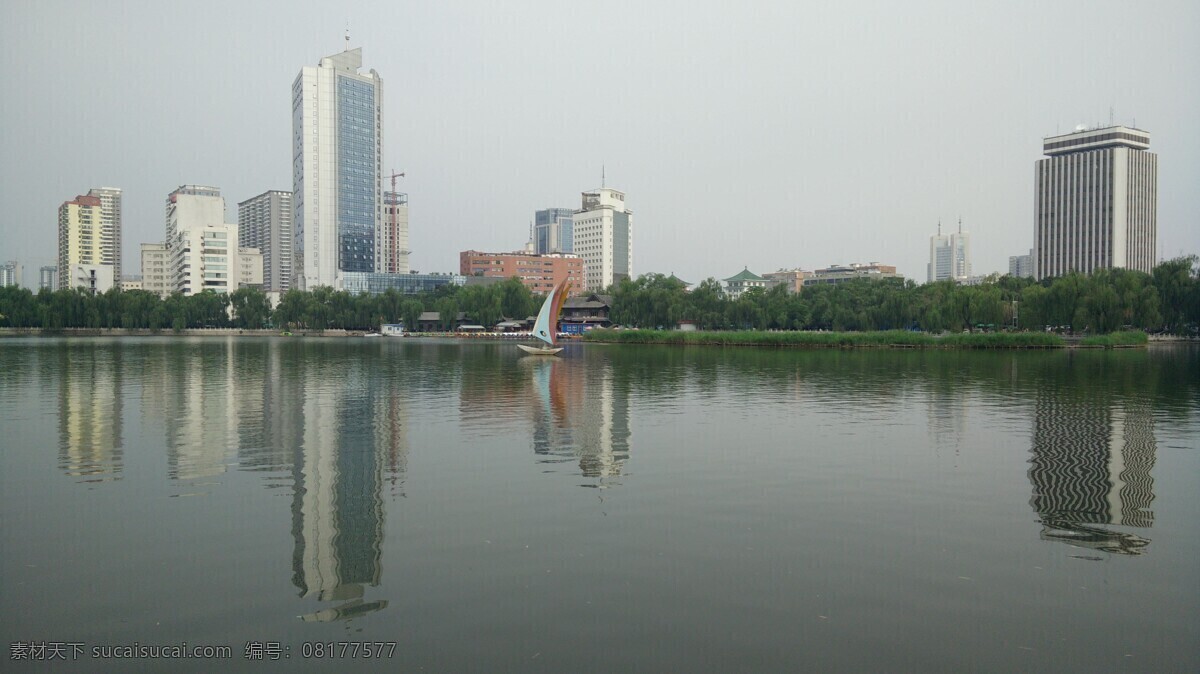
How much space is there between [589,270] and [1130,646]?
19432cm

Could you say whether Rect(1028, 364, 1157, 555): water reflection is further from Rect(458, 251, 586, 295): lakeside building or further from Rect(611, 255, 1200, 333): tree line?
Rect(458, 251, 586, 295): lakeside building

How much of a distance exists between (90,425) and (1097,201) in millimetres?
176920

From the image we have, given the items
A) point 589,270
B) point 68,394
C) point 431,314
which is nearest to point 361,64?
point 589,270

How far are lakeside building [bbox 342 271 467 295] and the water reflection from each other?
144m

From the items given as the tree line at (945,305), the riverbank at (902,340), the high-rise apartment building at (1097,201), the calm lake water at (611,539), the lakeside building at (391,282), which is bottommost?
the calm lake water at (611,539)

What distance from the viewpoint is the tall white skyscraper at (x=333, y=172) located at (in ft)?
548

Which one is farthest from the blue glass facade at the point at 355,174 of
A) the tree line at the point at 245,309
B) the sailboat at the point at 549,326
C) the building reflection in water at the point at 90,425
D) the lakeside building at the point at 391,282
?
the building reflection in water at the point at 90,425

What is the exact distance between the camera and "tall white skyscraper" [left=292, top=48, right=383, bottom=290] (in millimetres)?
167000

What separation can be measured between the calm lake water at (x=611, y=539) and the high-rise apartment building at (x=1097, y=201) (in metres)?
158

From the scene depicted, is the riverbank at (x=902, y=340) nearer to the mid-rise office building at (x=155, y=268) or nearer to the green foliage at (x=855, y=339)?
the green foliage at (x=855, y=339)

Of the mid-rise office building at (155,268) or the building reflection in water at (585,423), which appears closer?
the building reflection in water at (585,423)

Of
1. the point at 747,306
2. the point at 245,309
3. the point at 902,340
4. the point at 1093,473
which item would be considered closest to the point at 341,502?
the point at 1093,473

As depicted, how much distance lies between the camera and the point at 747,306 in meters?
97.1

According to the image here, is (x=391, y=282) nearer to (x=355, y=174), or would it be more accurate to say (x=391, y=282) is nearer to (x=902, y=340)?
(x=355, y=174)
